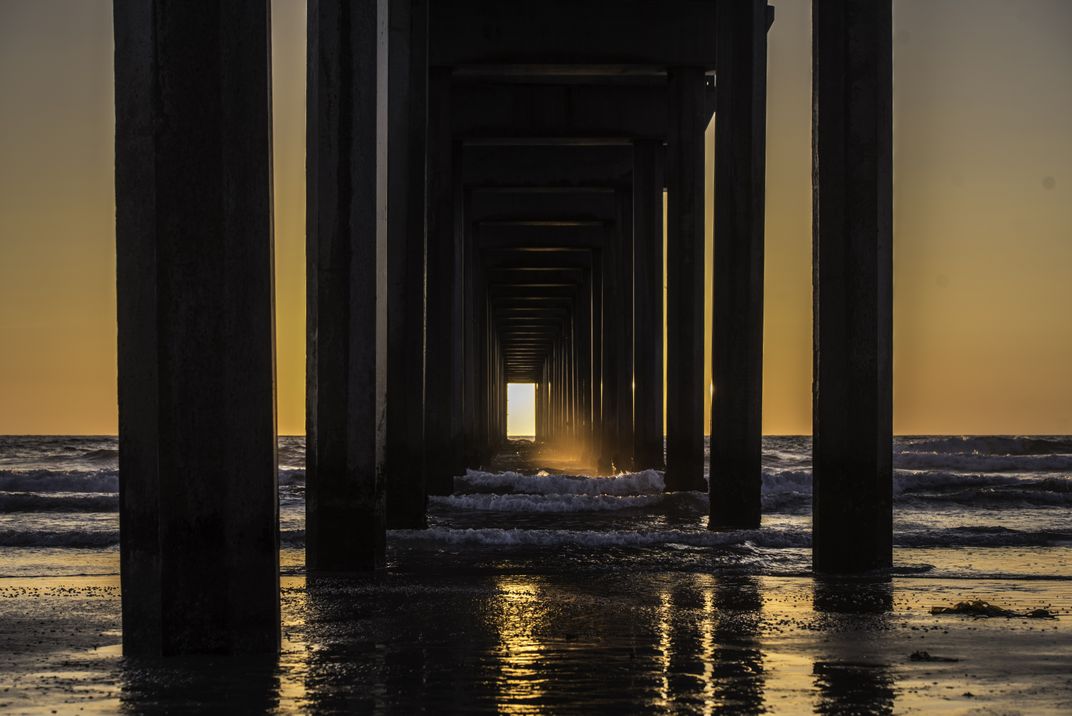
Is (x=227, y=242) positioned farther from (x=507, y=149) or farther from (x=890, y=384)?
(x=507, y=149)

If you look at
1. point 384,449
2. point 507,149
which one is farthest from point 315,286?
point 507,149

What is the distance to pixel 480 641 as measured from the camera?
Answer: 5598 millimetres

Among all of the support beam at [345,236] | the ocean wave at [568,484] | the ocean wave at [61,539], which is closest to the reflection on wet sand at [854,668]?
the support beam at [345,236]

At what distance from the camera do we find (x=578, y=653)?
523cm

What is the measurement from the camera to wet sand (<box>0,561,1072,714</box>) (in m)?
4.28

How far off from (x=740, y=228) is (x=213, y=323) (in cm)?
724

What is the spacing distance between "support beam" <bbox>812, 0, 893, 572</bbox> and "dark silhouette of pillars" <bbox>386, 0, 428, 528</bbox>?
14.7ft

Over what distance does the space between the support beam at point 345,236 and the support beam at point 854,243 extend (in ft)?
9.05

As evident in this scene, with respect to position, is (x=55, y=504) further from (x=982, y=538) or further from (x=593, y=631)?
(x=593, y=631)

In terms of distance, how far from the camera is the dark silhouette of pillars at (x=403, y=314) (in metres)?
11.5

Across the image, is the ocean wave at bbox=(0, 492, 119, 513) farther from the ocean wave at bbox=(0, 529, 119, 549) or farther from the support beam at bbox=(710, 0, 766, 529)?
the support beam at bbox=(710, 0, 766, 529)

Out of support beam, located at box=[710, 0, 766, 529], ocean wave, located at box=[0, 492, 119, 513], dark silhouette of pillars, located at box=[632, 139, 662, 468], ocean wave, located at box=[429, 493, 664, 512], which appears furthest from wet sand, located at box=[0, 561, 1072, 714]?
dark silhouette of pillars, located at box=[632, 139, 662, 468]

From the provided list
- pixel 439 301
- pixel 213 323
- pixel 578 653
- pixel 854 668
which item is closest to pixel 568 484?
pixel 439 301

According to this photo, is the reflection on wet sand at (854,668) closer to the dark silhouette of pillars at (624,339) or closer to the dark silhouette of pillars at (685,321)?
the dark silhouette of pillars at (685,321)
